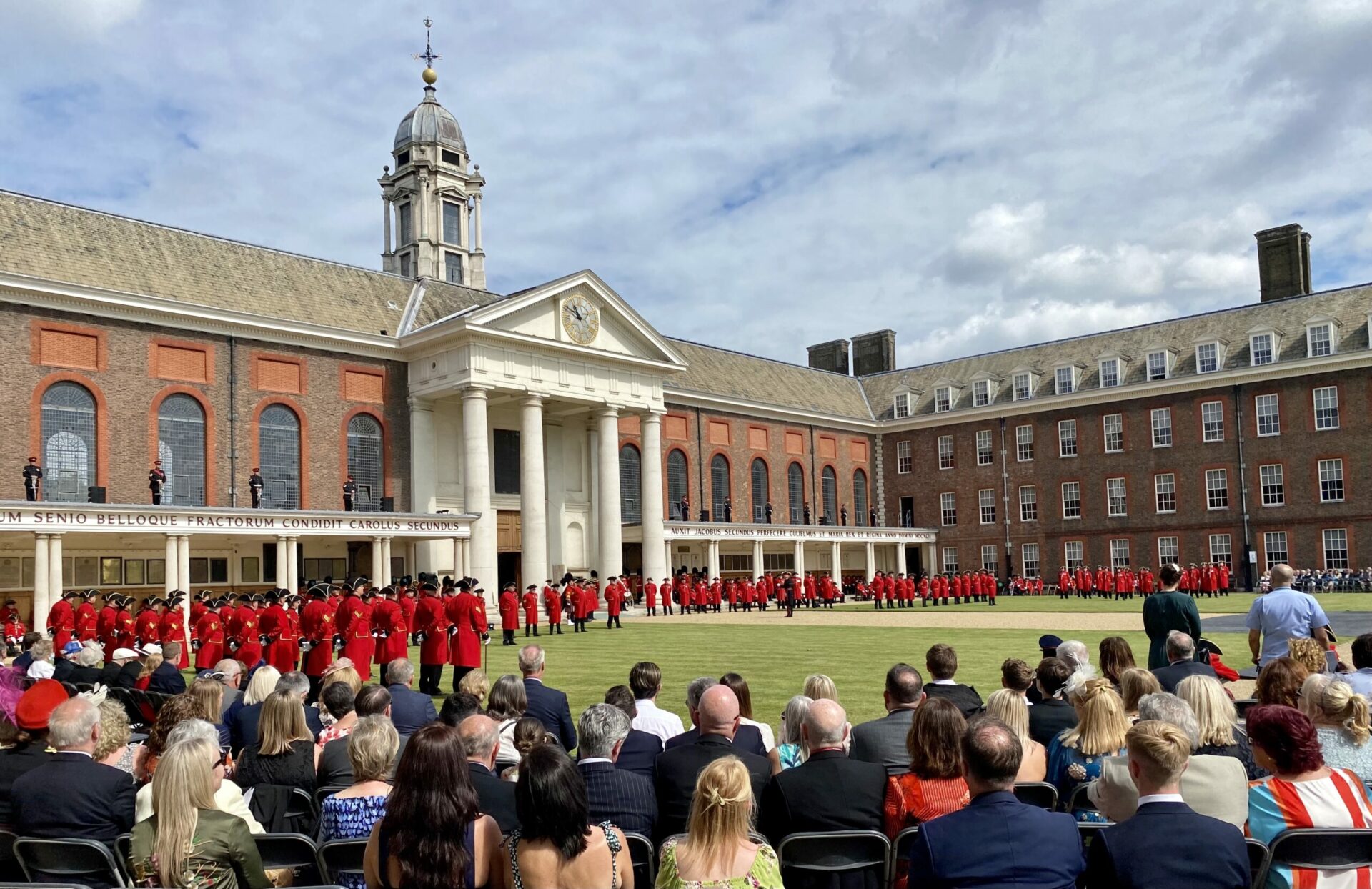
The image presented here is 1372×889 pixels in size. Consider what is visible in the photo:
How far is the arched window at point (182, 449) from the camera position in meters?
33.4

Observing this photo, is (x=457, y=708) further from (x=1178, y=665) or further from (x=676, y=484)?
(x=676, y=484)

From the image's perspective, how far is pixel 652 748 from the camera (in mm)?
6836

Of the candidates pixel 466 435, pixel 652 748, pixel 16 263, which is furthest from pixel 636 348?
pixel 652 748

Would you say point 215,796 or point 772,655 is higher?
point 215,796

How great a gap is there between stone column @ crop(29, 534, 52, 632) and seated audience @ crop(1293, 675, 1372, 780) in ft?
93.6

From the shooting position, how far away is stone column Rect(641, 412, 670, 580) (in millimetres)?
44031

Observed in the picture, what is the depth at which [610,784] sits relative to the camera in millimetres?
5527

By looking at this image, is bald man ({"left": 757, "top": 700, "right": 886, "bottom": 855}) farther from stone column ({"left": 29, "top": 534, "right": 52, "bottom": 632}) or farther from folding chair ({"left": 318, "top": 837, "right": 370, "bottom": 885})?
stone column ({"left": 29, "top": 534, "right": 52, "bottom": 632})

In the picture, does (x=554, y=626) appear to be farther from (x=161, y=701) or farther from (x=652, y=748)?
(x=652, y=748)

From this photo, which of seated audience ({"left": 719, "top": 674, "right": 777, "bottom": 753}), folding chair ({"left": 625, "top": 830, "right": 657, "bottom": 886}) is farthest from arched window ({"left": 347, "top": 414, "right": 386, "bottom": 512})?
folding chair ({"left": 625, "top": 830, "right": 657, "bottom": 886})

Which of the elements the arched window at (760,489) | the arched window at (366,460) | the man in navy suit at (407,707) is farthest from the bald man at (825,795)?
the arched window at (760,489)

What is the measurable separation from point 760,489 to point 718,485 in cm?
319

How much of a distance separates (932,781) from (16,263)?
3347 cm

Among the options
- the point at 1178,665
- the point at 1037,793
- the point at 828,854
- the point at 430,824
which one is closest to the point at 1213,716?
the point at 1037,793
